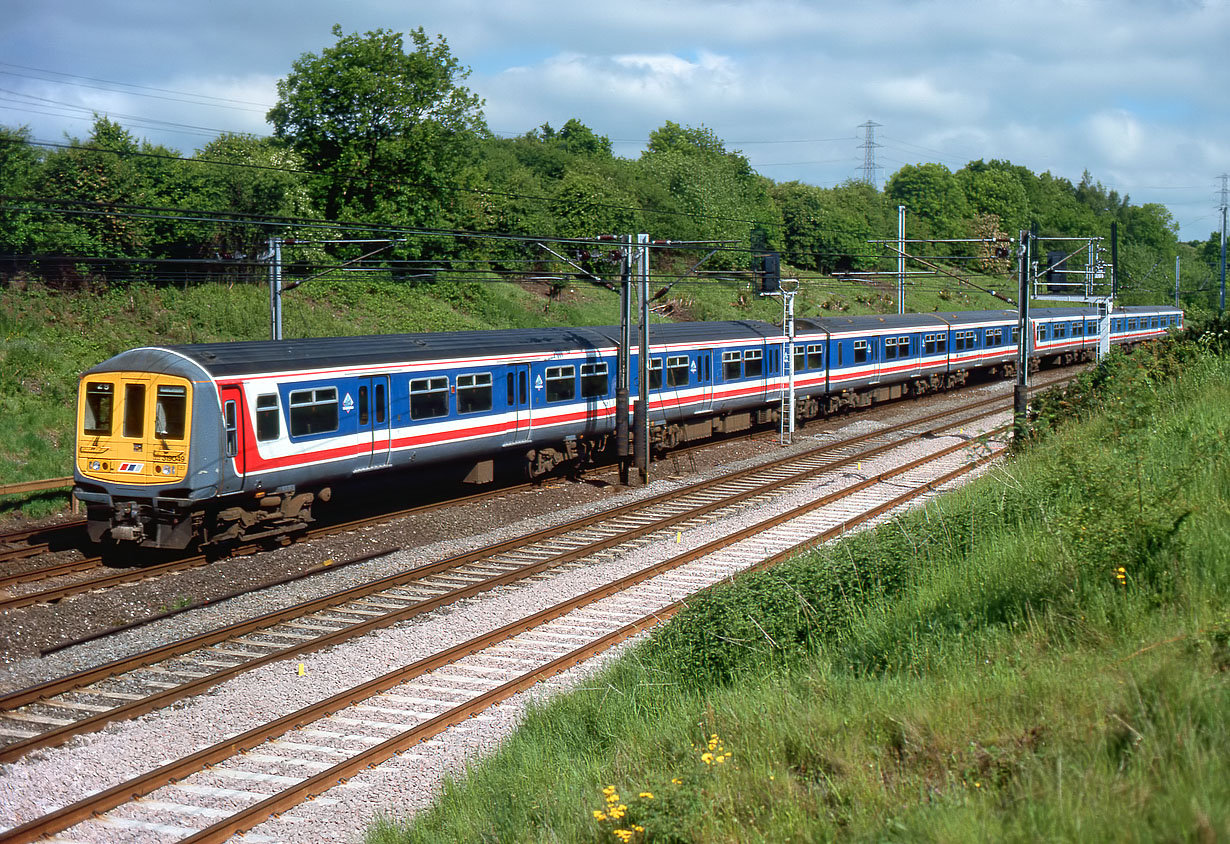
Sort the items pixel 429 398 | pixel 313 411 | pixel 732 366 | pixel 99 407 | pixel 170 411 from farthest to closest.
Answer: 1. pixel 732 366
2. pixel 429 398
3. pixel 313 411
4. pixel 99 407
5. pixel 170 411

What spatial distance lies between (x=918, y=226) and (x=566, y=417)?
267ft

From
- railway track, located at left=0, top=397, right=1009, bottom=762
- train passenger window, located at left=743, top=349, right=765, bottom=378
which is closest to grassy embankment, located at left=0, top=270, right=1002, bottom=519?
railway track, located at left=0, top=397, right=1009, bottom=762

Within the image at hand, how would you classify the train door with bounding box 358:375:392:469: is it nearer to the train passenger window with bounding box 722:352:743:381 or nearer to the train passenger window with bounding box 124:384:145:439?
the train passenger window with bounding box 124:384:145:439

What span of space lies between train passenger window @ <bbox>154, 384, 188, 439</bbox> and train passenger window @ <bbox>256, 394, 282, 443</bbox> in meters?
1.14

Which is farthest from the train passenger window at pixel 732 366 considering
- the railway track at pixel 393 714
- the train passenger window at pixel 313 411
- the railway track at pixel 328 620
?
the train passenger window at pixel 313 411

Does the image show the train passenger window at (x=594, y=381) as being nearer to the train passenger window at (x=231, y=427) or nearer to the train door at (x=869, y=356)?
the train passenger window at (x=231, y=427)

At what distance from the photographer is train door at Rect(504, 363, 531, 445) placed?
70.9 feet

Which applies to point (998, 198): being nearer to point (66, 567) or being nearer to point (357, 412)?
point (357, 412)

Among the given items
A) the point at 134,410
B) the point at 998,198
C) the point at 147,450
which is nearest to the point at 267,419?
the point at 147,450

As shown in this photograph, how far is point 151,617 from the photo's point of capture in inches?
518

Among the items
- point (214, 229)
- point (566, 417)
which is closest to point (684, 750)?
point (566, 417)

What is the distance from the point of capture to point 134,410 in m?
16.0

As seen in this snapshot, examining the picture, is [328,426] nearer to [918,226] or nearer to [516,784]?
[516,784]

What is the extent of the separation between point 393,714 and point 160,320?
25.4m
